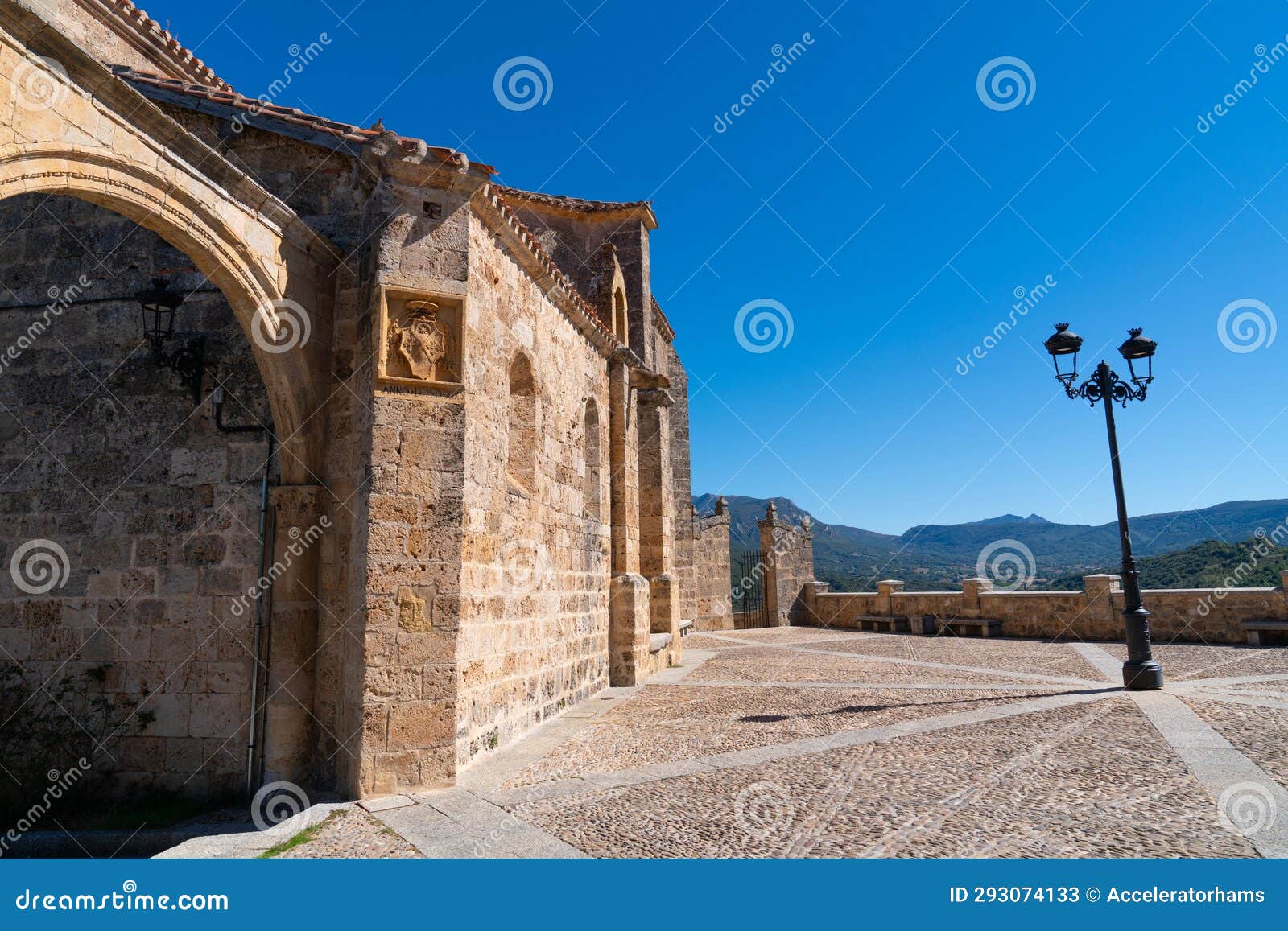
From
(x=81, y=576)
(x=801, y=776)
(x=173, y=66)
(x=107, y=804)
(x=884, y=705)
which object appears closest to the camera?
(x=801, y=776)

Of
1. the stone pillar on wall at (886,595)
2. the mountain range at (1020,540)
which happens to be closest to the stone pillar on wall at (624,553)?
the stone pillar on wall at (886,595)

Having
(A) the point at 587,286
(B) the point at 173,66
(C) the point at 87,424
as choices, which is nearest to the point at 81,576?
(C) the point at 87,424

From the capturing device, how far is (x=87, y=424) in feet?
20.2

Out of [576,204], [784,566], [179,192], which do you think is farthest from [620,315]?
[784,566]

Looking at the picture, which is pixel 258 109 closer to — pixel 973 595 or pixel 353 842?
pixel 353 842

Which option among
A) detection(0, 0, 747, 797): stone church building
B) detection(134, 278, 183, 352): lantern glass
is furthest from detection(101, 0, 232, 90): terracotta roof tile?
detection(134, 278, 183, 352): lantern glass

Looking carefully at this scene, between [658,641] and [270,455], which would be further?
[658,641]

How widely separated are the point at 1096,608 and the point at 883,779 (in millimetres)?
12158

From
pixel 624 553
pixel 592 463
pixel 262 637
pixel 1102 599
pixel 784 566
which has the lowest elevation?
pixel 1102 599

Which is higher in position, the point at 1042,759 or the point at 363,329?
the point at 363,329

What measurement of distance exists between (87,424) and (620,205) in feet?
32.0

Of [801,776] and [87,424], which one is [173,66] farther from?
[801,776]

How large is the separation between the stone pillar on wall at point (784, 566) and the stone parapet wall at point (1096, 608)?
99.4 inches

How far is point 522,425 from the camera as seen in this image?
8008 mm
